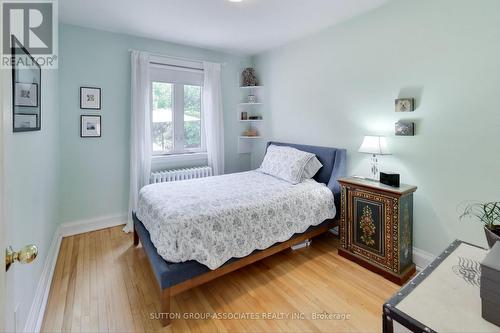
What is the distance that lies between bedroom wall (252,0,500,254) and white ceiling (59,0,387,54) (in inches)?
12.6

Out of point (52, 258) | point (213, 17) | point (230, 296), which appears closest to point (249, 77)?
point (213, 17)

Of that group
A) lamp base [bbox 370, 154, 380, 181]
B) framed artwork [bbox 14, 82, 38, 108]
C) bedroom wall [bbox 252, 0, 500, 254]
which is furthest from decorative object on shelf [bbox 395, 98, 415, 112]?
framed artwork [bbox 14, 82, 38, 108]

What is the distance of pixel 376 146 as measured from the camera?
8.13 feet

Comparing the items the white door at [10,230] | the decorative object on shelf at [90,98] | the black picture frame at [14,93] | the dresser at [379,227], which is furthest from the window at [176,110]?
the dresser at [379,227]

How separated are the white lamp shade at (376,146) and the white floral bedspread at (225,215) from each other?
641mm

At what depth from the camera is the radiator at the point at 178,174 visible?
355cm

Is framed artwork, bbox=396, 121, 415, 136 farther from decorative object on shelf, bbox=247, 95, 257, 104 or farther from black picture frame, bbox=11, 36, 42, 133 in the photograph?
black picture frame, bbox=11, 36, 42, 133

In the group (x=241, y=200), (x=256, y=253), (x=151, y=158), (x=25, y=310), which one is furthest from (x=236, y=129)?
(x=25, y=310)

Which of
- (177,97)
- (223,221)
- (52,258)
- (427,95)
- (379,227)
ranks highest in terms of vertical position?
(177,97)

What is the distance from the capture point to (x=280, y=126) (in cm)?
396

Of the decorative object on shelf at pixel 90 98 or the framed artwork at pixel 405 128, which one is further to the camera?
the decorative object on shelf at pixel 90 98

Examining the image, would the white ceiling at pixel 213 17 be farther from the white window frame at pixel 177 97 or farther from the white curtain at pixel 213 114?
the white curtain at pixel 213 114

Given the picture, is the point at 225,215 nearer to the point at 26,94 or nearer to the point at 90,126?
the point at 26,94

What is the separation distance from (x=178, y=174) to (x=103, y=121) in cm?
119
